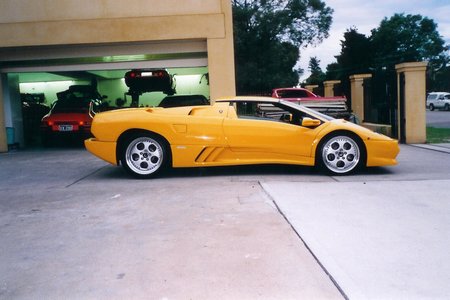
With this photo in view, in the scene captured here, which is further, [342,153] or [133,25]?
[133,25]

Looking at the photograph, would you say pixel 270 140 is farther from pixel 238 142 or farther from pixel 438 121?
pixel 438 121

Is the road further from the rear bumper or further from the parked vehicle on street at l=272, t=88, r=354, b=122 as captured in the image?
the rear bumper

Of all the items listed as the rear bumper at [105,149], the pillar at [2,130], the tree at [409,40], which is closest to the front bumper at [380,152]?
the rear bumper at [105,149]

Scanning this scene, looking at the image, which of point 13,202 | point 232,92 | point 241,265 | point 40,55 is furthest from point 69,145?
point 241,265

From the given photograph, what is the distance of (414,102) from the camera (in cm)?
1111

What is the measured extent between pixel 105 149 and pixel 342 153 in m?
3.59

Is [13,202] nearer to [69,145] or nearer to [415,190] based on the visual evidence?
[415,190]

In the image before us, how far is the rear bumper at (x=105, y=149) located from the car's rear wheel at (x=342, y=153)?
3.13 meters

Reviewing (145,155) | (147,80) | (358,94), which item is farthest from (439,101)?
(145,155)

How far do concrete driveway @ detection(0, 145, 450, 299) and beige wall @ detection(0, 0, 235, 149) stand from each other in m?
5.22

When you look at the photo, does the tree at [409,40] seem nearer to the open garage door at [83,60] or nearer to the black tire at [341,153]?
the open garage door at [83,60]

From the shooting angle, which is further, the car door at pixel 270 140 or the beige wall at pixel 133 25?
the beige wall at pixel 133 25

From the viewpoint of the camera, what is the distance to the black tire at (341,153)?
6.73 meters

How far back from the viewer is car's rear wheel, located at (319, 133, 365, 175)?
673 centimetres
